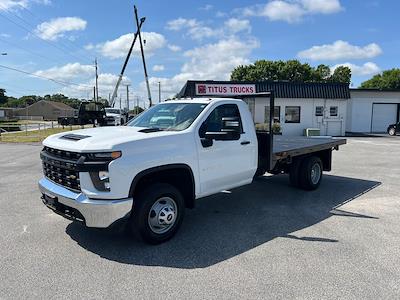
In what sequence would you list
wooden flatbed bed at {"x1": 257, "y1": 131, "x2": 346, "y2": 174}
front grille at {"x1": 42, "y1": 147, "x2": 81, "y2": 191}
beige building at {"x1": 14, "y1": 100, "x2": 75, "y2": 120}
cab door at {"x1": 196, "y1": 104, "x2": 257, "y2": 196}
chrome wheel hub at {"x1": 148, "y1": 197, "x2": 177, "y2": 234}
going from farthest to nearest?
Result: beige building at {"x1": 14, "y1": 100, "x2": 75, "y2": 120} → wooden flatbed bed at {"x1": 257, "y1": 131, "x2": 346, "y2": 174} → cab door at {"x1": 196, "y1": 104, "x2": 257, "y2": 196} → chrome wheel hub at {"x1": 148, "y1": 197, "x2": 177, "y2": 234} → front grille at {"x1": 42, "y1": 147, "x2": 81, "y2": 191}

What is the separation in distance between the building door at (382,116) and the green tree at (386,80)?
51.0 meters

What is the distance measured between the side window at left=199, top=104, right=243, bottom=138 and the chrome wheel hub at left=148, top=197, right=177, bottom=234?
1.08 m

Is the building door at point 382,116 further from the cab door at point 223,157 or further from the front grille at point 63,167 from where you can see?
the front grille at point 63,167

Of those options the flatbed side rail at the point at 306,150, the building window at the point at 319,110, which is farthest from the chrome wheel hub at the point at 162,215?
the building window at the point at 319,110

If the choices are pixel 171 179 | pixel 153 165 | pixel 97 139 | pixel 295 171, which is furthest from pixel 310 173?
pixel 97 139

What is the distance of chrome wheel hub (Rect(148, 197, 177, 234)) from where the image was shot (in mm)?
4738

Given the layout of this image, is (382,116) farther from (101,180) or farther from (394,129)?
(101,180)

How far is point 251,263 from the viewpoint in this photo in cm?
427

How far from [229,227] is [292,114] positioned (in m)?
24.2

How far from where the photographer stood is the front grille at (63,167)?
4.38m

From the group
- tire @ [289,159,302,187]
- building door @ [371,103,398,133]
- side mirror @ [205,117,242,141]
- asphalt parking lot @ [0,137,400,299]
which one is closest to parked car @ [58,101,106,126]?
asphalt parking lot @ [0,137,400,299]

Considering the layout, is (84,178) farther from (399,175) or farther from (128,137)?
(399,175)

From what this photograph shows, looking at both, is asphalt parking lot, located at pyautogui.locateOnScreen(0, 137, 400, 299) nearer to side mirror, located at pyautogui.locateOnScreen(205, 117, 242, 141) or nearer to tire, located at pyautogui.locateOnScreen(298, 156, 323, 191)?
tire, located at pyautogui.locateOnScreen(298, 156, 323, 191)

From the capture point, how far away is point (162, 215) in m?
4.79
